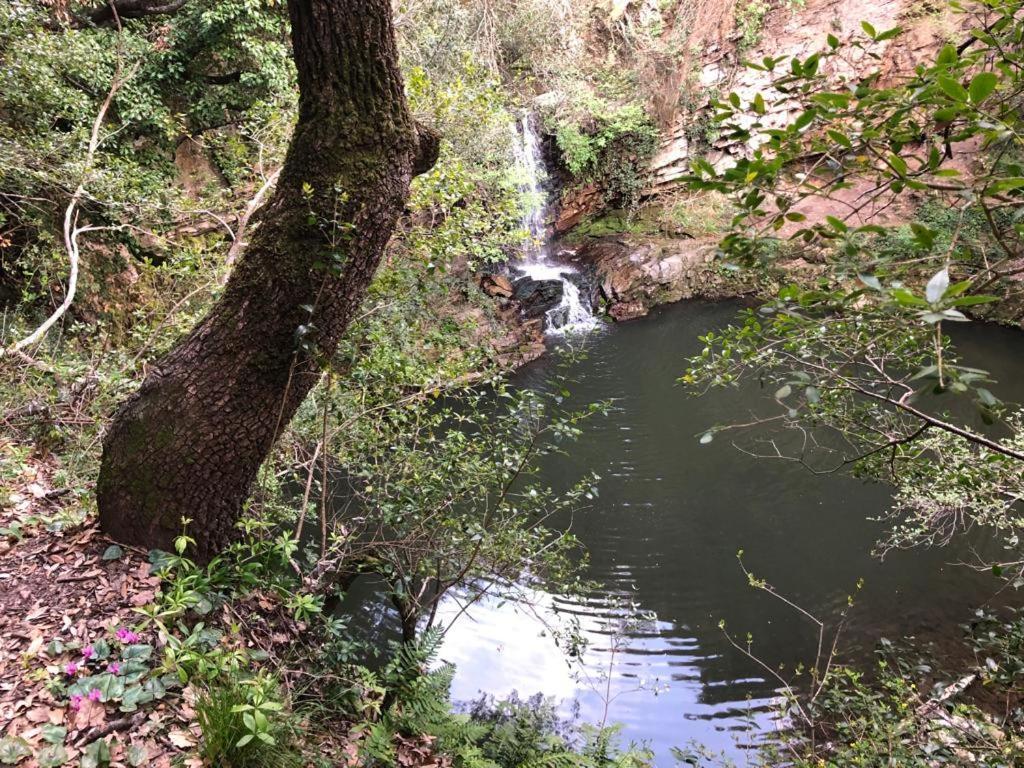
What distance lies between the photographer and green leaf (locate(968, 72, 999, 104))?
1115mm

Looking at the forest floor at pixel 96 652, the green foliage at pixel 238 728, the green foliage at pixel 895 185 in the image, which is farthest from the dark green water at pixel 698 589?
the green foliage at pixel 895 185

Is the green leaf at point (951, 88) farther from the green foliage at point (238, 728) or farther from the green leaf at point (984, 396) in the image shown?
the green foliage at point (238, 728)

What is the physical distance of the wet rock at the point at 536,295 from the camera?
42.1 ft

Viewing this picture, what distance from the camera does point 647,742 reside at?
14.3 feet

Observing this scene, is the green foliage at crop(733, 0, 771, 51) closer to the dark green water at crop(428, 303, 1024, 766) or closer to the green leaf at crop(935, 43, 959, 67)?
the dark green water at crop(428, 303, 1024, 766)

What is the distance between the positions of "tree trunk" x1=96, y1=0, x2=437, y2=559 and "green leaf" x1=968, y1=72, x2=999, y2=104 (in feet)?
6.31

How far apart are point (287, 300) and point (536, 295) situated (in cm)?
1091

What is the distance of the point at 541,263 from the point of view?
14820 mm

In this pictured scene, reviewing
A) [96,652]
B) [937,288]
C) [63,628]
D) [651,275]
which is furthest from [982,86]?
[651,275]

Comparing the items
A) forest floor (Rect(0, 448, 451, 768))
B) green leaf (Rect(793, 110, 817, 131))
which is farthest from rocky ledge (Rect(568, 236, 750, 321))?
green leaf (Rect(793, 110, 817, 131))

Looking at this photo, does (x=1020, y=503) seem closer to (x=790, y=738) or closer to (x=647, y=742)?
(x=790, y=738)

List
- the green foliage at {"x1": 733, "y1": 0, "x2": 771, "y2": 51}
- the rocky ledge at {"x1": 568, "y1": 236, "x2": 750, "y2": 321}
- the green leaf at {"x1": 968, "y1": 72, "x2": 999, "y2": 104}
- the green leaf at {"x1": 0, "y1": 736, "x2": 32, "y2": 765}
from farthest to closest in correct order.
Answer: the green foliage at {"x1": 733, "y1": 0, "x2": 771, "y2": 51}
the rocky ledge at {"x1": 568, "y1": 236, "x2": 750, "y2": 321}
the green leaf at {"x1": 0, "y1": 736, "x2": 32, "y2": 765}
the green leaf at {"x1": 968, "y1": 72, "x2": 999, "y2": 104}

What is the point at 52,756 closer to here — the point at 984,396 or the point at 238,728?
the point at 238,728

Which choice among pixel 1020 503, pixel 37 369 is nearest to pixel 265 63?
pixel 37 369
